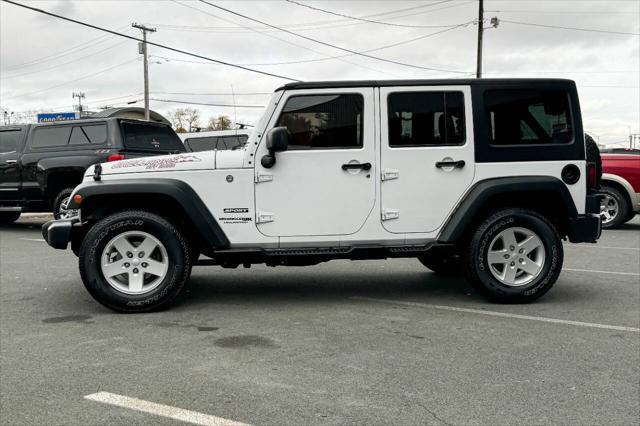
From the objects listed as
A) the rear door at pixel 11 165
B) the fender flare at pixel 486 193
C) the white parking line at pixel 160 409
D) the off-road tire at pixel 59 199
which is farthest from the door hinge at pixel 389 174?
the rear door at pixel 11 165

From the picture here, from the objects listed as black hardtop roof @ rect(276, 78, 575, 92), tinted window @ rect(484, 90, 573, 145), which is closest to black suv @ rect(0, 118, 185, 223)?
black hardtop roof @ rect(276, 78, 575, 92)

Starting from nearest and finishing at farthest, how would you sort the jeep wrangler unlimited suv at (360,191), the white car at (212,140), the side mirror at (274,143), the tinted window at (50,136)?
the side mirror at (274,143)
the jeep wrangler unlimited suv at (360,191)
the tinted window at (50,136)
the white car at (212,140)

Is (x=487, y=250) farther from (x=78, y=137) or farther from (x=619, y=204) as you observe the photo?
(x=78, y=137)

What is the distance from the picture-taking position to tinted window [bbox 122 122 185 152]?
1131 centimetres

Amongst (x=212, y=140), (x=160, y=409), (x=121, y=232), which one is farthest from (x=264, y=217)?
(x=212, y=140)

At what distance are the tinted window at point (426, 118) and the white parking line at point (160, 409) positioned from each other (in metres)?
3.14

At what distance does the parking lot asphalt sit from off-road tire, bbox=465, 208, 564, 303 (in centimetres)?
17

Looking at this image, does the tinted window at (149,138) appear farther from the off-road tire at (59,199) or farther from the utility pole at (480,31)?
the utility pole at (480,31)

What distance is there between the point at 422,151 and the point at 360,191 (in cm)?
65

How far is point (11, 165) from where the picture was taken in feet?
40.3

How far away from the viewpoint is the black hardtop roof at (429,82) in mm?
5566

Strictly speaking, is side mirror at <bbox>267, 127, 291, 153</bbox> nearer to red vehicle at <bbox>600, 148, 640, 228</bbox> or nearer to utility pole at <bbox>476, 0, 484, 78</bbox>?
red vehicle at <bbox>600, 148, 640, 228</bbox>

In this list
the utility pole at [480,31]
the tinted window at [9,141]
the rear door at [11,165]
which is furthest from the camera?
the utility pole at [480,31]

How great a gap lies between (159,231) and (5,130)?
29.4 ft
